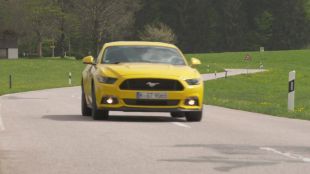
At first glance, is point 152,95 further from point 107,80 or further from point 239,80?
point 239,80

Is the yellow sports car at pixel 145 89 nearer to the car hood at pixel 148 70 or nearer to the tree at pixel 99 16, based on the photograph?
the car hood at pixel 148 70

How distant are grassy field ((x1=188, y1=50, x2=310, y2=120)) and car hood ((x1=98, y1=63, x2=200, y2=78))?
4274 millimetres

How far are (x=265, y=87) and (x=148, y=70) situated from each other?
3084 centimetres

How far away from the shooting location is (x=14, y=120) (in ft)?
51.6

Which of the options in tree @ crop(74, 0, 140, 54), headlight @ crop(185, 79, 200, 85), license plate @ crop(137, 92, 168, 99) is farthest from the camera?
tree @ crop(74, 0, 140, 54)

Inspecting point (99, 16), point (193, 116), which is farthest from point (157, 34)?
point (193, 116)

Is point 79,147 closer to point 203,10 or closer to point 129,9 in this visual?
point 129,9

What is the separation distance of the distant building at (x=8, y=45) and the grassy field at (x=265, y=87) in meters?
26.8

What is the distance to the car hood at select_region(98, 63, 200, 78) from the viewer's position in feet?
48.9

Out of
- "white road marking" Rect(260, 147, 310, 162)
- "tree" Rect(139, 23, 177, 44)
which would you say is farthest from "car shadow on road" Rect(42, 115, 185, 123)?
"tree" Rect(139, 23, 177, 44)

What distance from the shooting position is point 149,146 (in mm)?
10766

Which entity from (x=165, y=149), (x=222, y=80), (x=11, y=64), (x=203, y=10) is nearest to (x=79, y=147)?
(x=165, y=149)

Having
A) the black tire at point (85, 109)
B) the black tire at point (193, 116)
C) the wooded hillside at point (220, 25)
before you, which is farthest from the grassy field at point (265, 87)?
the wooded hillside at point (220, 25)

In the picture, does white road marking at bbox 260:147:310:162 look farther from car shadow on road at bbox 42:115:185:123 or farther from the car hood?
car shadow on road at bbox 42:115:185:123
